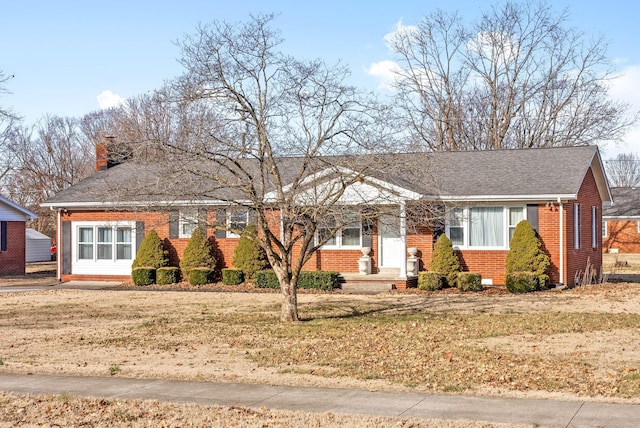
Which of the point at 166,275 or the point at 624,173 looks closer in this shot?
the point at 166,275

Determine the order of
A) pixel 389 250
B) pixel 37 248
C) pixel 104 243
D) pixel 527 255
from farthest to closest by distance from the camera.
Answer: pixel 37 248
pixel 104 243
pixel 389 250
pixel 527 255

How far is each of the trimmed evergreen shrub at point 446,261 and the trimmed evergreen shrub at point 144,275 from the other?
9.64 metres

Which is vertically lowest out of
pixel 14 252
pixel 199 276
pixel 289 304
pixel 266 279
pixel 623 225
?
pixel 289 304

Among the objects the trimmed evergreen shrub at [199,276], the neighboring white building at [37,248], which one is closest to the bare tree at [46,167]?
the neighboring white building at [37,248]

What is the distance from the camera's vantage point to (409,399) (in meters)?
10.1

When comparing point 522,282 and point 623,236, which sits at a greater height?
point 623,236

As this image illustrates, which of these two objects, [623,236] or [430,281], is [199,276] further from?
[623,236]

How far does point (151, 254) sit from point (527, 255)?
41.9ft

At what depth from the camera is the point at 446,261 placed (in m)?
25.9

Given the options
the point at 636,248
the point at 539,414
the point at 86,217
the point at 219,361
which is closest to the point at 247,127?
the point at 219,361

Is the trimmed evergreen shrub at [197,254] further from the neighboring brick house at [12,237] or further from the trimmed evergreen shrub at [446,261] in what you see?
the neighboring brick house at [12,237]

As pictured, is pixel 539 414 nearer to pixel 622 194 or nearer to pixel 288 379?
pixel 288 379

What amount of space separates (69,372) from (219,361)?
92.5 inches

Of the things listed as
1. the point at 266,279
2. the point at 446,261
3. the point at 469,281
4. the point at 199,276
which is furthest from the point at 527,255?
the point at 199,276
